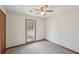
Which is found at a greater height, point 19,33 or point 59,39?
point 19,33

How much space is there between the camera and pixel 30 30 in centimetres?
511

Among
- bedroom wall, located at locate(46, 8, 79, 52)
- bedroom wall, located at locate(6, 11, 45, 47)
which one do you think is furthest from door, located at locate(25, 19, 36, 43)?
bedroom wall, located at locate(46, 8, 79, 52)

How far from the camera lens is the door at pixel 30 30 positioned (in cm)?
484

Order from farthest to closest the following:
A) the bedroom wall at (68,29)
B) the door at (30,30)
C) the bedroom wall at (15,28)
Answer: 1. the door at (30,30)
2. the bedroom wall at (15,28)
3. the bedroom wall at (68,29)

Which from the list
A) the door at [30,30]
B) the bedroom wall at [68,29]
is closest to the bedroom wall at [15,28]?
the door at [30,30]

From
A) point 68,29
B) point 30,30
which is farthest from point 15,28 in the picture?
point 68,29

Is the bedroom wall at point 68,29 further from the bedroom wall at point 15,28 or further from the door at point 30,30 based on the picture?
the bedroom wall at point 15,28

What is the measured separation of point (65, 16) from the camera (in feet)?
12.4

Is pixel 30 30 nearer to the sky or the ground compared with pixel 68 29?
nearer to the ground

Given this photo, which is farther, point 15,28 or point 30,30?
point 30,30

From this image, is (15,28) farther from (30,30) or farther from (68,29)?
(68,29)
